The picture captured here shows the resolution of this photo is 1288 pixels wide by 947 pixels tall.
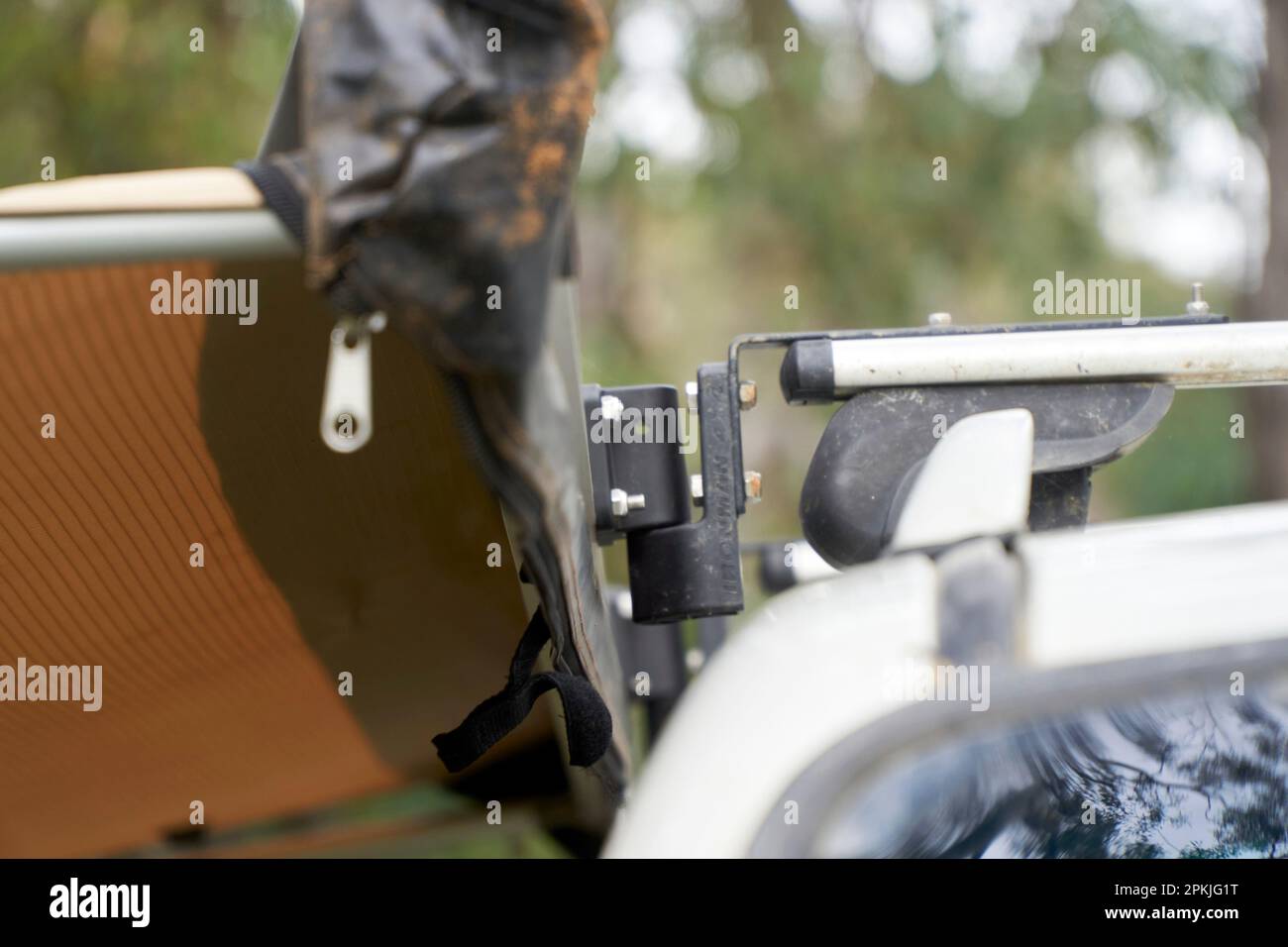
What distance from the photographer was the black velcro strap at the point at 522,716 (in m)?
1.24

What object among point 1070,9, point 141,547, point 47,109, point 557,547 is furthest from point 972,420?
point 1070,9

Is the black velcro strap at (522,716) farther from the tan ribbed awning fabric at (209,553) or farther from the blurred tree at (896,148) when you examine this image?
the blurred tree at (896,148)

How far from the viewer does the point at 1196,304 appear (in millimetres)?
1486

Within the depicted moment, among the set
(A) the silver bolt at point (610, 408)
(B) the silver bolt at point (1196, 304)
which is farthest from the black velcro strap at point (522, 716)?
(B) the silver bolt at point (1196, 304)

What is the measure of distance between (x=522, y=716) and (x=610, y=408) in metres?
0.37

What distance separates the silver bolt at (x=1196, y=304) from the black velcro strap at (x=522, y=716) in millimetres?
Result: 869

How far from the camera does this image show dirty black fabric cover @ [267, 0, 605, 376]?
0.87 meters

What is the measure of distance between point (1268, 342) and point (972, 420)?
0.46 meters

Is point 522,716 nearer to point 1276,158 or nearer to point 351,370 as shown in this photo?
point 351,370

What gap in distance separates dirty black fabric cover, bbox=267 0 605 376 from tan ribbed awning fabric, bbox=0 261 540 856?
266mm

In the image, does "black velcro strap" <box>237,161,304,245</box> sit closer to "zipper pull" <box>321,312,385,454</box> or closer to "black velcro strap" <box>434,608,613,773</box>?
"zipper pull" <box>321,312,385,454</box>

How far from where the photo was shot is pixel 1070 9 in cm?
619

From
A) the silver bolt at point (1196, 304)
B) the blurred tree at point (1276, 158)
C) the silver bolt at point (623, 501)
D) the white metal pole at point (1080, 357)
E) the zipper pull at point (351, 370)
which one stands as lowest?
the silver bolt at point (623, 501)

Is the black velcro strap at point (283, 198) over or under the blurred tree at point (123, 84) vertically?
under
